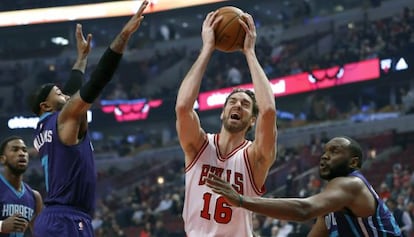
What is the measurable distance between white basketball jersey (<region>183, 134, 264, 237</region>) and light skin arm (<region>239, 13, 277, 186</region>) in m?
0.07

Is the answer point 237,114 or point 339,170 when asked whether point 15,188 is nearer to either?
point 237,114

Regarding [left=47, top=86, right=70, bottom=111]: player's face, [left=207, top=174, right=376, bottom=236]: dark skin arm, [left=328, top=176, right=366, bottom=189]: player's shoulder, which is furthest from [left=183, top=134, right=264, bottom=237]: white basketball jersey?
[left=47, top=86, right=70, bottom=111]: player's face

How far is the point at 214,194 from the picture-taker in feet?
16.6

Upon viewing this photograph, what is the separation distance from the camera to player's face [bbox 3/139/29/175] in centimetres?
734

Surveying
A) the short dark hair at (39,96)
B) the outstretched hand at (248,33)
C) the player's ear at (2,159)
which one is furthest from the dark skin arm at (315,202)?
the player's ear at (2,159)

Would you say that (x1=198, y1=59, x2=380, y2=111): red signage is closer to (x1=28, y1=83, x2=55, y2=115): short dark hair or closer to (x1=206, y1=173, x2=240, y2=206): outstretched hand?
(x1=28, y1=83, x2=55, y2=115): short dark hair

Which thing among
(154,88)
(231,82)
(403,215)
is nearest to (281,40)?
(231,82)

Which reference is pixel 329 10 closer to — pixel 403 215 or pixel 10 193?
pixel 403 215

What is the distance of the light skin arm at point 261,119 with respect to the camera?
5.00 m

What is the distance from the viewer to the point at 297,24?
107 ft

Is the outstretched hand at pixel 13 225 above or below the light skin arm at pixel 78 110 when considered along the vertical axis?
below

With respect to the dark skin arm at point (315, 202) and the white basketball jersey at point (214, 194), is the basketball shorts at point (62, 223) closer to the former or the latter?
the white basketball jersey at point (214, 194)

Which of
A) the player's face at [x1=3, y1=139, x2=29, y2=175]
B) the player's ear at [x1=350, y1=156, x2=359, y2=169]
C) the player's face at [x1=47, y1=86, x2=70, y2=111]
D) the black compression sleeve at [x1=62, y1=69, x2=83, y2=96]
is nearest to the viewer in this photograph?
the player's ear at [x1=350, y1=156, x2=359, y2=169]

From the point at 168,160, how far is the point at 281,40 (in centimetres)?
772
